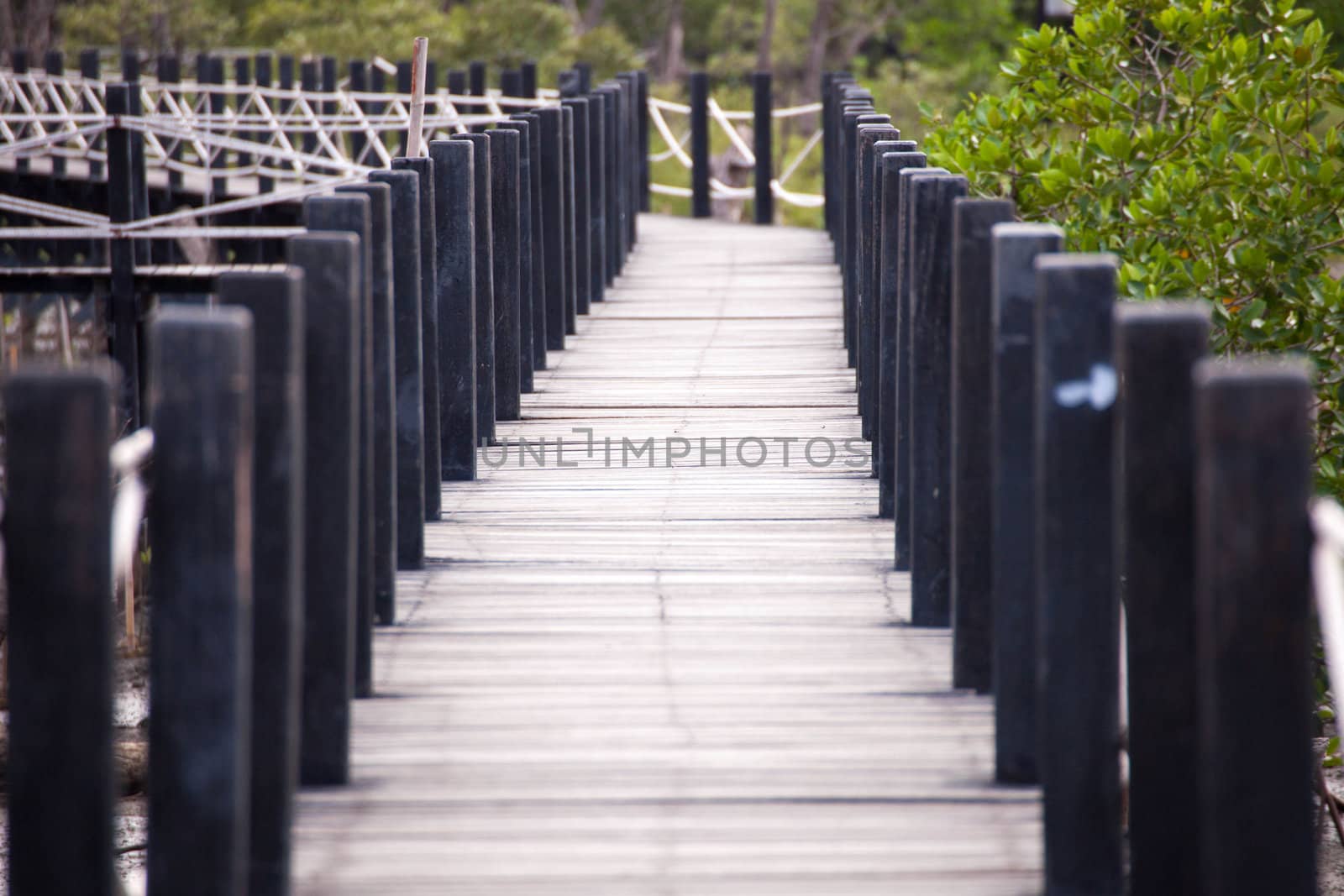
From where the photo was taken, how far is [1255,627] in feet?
7.57

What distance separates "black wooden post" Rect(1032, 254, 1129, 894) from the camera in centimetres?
271

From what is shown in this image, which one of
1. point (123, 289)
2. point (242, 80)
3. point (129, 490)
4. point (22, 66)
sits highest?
point (22, 66)

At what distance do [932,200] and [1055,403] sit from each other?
1357 millimetres

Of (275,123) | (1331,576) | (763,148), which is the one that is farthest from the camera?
(763,148)

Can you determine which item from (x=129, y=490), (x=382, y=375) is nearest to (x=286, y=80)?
(x=382, y=375)

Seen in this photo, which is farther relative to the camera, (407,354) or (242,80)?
(242,80)

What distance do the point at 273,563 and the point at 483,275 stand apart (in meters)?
3.18

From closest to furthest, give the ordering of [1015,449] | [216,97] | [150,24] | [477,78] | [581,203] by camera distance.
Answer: [1015,449]
[581,203]
[477,78]
[216,97]
[150,24]

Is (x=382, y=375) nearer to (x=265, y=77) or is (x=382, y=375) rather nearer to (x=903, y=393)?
(x=903, y=393)

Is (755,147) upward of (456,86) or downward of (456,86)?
downward

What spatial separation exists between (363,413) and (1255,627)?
2016 mm

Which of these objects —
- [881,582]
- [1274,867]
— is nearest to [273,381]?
[1274,867]

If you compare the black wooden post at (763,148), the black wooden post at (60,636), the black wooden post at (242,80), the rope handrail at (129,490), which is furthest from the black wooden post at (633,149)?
the black wooden post at (60,636)

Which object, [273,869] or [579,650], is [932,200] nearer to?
[579,650]
